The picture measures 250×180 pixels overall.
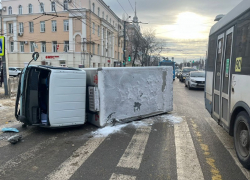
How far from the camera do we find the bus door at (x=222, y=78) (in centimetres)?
440

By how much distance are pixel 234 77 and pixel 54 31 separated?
3981cm

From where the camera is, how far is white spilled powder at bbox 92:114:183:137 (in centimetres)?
549

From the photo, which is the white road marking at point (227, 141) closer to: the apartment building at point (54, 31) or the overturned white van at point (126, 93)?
the overturned white van at point (126, 93)

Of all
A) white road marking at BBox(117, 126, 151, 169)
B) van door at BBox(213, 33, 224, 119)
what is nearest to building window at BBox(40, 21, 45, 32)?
white road marking at BBox(117, 126, 151, 169)

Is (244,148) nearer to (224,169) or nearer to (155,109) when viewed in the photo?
(224,169)

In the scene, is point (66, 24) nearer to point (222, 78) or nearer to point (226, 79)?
point (222, 78)

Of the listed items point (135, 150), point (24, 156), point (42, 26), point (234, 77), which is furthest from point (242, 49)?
point (42, 26)

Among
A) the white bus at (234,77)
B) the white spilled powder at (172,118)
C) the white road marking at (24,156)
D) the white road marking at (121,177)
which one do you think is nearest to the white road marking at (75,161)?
the white road marking at (121,177)

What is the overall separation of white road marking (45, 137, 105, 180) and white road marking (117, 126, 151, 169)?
725 mm

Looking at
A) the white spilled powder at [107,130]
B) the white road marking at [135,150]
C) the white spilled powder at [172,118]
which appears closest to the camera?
the white road marking at [135,150]

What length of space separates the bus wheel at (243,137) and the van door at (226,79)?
1.76 feet

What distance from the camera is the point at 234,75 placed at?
3.95 meters

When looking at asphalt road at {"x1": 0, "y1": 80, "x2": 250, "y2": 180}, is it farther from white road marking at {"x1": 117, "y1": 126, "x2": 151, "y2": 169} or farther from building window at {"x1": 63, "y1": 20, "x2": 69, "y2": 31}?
building window at {"x1": 63, "y1": 20, "x2": 69, "y2": 31}

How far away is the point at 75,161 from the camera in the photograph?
12.5ft
